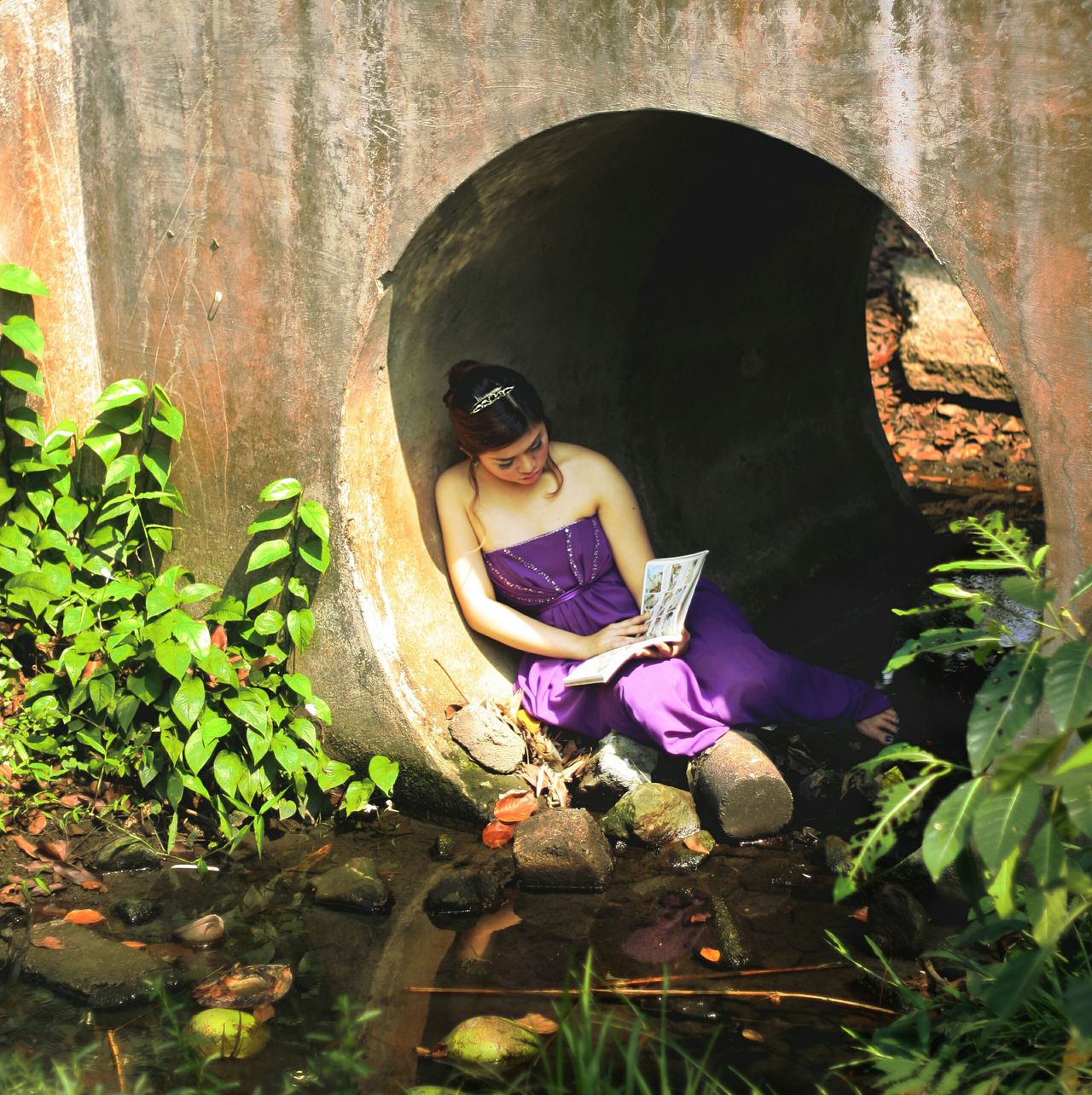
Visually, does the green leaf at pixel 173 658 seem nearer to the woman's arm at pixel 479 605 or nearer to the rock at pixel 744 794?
the woman's arm at pixel 479 605

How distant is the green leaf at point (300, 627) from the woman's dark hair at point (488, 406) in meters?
0.87

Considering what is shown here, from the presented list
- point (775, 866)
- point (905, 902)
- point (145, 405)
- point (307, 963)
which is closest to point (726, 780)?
point (775, 866)

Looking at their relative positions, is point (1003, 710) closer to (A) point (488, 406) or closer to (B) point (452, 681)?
(A) point (488, 406)

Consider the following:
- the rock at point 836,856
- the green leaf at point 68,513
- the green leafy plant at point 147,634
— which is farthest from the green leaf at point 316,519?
the rock at point 836,856

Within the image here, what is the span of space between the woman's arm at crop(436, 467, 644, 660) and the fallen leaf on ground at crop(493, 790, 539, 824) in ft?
1.85

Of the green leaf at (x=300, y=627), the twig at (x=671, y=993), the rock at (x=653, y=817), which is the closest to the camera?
the twig at (x=671, y=993)

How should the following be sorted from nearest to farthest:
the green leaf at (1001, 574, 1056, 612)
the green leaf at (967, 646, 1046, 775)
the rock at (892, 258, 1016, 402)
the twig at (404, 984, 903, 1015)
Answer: the green leaf at (967, 646, 1046, 775) < the green leaf at (1001, 574, 1056, 612) < the twig at (404, 984, 903, 1015) < the rock at (892, 258, 1016, 402)

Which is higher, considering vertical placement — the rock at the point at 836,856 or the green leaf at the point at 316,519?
the green leaf at the point at 316,519

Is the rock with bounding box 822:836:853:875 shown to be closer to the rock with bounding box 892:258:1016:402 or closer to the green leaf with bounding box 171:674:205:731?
the green leaf with bounding box 171:674:205:731

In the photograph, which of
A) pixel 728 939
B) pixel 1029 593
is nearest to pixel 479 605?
pixel 728 939

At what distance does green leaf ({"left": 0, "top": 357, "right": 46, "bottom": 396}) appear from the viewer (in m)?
5.10

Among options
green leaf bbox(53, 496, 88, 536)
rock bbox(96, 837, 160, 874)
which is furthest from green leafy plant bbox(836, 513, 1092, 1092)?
green leaf bbox(53, 496, 88, 536)

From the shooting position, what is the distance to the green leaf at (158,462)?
509 centimetres

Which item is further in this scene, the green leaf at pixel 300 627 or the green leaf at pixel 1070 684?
the green leaf at pixel 300 627
